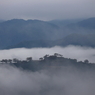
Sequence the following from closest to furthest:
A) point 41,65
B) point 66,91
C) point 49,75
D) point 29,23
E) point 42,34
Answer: point 66,91 < point 49,75 < point 41,65 < point 42,34 < point 29,23

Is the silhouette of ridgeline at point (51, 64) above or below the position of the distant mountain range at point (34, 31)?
below

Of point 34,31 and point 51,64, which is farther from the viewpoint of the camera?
point 34,31

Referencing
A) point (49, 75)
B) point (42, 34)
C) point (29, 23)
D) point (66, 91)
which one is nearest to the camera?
point (66, 91)

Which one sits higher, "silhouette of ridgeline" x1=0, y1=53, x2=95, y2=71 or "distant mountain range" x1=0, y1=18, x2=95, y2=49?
"distant mountain range" x1=0, y1=18, x2=95, y2=49

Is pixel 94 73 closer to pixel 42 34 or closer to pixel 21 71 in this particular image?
pixel 21 71

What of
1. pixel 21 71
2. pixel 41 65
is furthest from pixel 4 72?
pixel 41 65

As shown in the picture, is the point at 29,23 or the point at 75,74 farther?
the point at 29,23

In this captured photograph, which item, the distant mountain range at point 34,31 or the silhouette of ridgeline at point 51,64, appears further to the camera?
the distant mountain range at point 34,31

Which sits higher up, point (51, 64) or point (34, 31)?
point (34, 31)

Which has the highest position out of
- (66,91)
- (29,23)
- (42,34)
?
(29,23)

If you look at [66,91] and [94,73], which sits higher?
[94,73]

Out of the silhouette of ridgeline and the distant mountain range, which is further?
the distant mountain range
